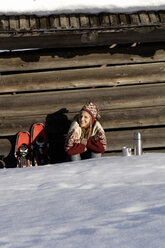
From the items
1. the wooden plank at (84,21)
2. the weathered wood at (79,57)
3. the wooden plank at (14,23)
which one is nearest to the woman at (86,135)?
the weathered wood at (79,57)

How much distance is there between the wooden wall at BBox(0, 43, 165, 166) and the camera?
6.36m

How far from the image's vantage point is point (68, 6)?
5.92 meters

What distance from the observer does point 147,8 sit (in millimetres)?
6004

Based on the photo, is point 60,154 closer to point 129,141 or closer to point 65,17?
Answer: point 129,141

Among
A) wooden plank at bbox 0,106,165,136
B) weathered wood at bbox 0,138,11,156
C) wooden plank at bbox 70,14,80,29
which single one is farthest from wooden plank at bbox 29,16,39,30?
weathered wood at bbox 0,138,11,156

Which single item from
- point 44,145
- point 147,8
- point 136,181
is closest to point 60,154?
point 44,145

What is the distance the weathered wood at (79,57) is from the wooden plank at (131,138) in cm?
112

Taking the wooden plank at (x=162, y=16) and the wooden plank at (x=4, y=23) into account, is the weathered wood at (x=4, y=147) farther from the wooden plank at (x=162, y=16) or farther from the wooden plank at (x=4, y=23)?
the wooden plank at (x=162, y=16)

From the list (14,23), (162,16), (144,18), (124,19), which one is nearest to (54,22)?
(14,23)

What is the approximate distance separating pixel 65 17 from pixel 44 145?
194cm

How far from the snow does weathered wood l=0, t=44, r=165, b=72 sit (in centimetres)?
218

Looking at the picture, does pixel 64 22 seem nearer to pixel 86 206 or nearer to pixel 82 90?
pixel 82 90

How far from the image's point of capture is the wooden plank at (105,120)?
21.0 feet

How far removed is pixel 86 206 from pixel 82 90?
3783 millimetres
